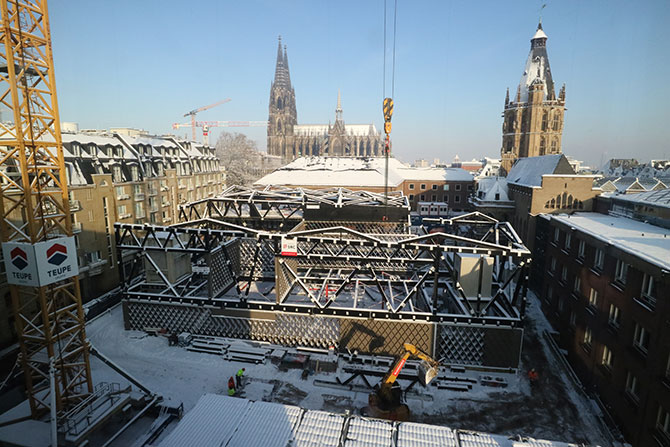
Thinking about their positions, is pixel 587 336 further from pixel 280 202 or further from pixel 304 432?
pixel 280 202

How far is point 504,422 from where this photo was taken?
15.4 m

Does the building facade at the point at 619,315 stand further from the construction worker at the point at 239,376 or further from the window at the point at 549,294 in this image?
the construction worker at the point at 239,376

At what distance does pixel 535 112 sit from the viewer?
6275 cm

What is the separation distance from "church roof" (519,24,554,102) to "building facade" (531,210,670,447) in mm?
48899

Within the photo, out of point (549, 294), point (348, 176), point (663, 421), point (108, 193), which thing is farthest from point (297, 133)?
point (663, 421)

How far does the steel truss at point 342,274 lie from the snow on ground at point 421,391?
119 inches

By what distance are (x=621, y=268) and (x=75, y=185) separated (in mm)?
34905

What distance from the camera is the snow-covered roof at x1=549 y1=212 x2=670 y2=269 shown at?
14.8 meters

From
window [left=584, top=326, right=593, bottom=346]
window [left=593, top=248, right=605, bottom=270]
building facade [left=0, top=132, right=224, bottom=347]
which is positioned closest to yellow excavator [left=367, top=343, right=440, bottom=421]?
A: window [left=584, top=326, right=593, bottom=346]

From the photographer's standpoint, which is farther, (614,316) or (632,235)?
(632,235)

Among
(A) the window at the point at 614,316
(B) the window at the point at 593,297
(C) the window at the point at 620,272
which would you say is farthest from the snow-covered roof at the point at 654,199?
(A) the window at the point at 614,316

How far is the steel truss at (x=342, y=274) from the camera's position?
18172 mm

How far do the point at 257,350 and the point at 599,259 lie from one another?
19043 mm

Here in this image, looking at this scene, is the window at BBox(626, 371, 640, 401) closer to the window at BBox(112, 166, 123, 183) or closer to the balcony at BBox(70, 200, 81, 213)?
the balcony at BBox(70, 200, 81, 213)
